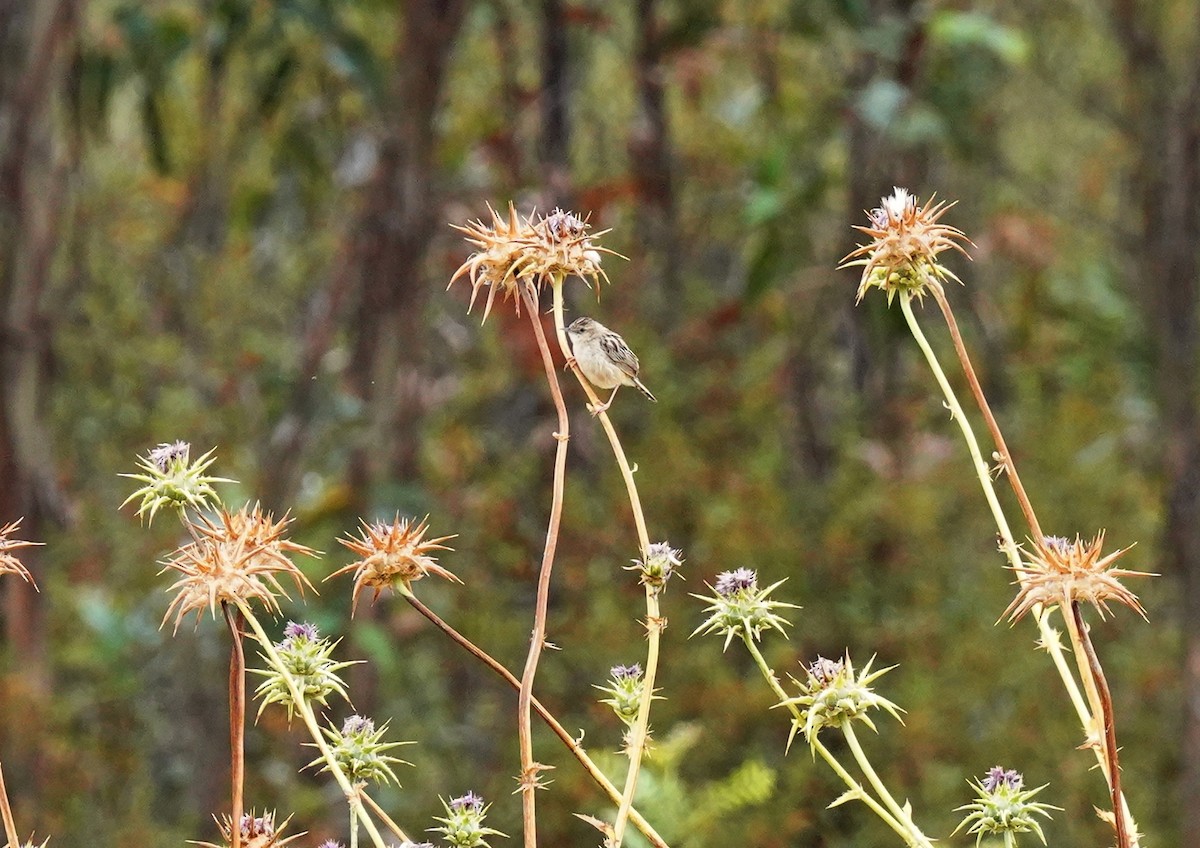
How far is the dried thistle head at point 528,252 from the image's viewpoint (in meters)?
1.19

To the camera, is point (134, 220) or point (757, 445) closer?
point (757, 445)

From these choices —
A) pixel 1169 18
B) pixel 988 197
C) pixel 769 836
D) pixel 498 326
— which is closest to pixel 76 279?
pixel 498 326

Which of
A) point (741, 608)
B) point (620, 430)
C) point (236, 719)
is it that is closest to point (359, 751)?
point (236, 719)

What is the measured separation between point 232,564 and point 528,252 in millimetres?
340

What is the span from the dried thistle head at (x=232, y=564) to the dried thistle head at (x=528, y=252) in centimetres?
26

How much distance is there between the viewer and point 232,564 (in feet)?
3.32

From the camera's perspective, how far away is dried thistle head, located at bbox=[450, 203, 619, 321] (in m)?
1.19

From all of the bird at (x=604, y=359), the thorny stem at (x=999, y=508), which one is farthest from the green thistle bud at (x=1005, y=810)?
the bird at (x=604, y=359)

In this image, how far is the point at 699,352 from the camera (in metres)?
6.17

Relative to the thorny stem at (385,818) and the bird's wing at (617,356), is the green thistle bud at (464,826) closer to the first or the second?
the thorny stem at (385,818)

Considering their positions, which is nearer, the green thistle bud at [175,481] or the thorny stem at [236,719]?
the thorny stem at [236,719]

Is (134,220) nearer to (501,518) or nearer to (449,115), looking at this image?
Answer: (449,115)

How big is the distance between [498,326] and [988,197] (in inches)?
146

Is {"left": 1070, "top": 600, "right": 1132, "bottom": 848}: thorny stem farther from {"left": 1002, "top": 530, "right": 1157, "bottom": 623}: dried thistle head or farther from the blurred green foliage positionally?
the blurred green foliage
